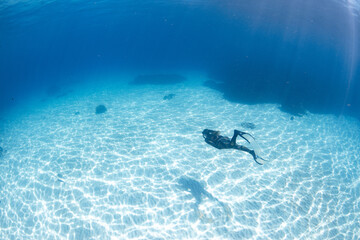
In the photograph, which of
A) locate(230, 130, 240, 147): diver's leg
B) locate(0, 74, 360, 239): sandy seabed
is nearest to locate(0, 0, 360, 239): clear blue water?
locate(0, 74, 360, 239): sandy seabed

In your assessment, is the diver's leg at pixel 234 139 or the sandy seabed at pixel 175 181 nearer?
the diver's leg at pixel 234 139

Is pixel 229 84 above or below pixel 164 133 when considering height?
below

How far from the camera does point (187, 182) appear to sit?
834 centimetres

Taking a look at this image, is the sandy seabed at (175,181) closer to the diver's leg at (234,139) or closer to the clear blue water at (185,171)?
the clear blue water at (185,171)

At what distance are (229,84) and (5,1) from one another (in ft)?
104

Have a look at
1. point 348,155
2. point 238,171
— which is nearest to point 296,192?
point 238,171

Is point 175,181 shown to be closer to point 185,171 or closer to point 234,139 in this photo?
point 185,171

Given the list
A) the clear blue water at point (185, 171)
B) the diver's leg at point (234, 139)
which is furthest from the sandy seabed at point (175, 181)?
the diver's leg at point (234, 139)

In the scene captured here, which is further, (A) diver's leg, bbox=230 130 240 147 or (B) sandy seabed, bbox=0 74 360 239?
(B) sandy seabed, bbox=0 74 360 239

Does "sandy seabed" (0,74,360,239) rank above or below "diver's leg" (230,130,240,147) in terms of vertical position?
below

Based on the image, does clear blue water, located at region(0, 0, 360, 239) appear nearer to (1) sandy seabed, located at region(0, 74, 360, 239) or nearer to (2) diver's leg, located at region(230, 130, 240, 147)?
(1) sandy seabed, located at region(0, 74, 360, 239)

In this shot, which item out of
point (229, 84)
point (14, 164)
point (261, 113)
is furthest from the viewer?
point (229, 84)

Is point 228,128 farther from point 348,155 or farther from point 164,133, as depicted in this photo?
point 348,155

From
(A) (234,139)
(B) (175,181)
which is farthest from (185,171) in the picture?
(A) (234,139)
